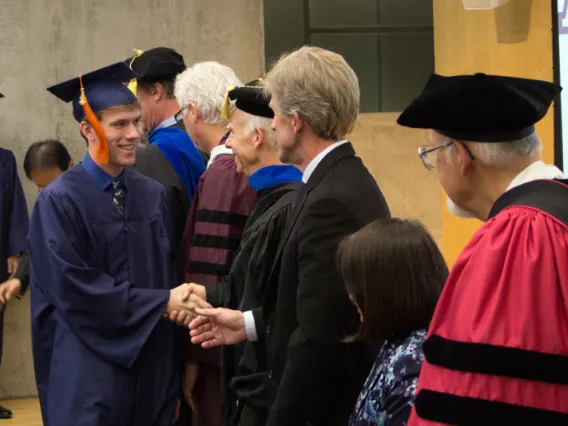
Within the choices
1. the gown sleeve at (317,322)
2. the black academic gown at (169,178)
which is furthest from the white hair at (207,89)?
the gown sleeve at (317,322)

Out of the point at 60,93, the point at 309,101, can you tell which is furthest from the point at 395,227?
the point at 60,93

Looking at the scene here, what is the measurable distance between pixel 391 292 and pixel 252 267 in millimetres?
840

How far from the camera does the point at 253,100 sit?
3.06m

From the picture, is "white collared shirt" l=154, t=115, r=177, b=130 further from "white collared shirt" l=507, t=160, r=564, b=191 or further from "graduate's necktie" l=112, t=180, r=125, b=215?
"white collared shirt" l=507, t=160, r=564, b=191

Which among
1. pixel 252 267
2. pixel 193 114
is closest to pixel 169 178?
pixel 193 114

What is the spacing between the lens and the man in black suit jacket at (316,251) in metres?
2.32

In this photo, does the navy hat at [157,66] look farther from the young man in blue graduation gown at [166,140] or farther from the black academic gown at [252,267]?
the black academic gown at [252,267]

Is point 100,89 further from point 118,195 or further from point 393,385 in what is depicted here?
point 393,385

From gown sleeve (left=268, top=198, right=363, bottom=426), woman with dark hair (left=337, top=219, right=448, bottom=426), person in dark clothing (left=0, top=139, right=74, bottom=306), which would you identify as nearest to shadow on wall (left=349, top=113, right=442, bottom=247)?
person in dark clothing (left=0, top=139, right=74, bottom=306)

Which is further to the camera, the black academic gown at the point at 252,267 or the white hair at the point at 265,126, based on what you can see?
the white hair at the point at 265,126

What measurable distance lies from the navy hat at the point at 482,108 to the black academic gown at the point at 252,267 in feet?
3.14

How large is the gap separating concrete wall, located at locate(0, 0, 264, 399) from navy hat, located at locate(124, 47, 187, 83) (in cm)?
200

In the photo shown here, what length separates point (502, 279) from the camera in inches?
65.1

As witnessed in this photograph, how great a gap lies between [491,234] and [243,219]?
1.88 meters
